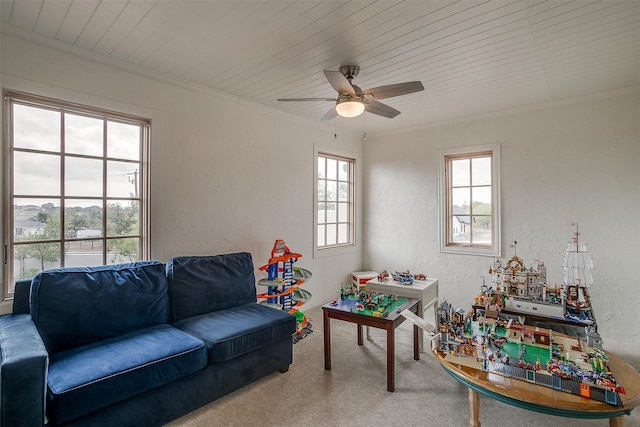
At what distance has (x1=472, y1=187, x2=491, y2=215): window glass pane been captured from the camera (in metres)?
4.15

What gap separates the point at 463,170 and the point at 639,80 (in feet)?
5.99

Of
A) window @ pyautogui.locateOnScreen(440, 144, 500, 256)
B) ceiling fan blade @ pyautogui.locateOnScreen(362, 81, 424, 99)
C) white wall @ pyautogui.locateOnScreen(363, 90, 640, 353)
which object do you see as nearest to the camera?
ceiling fan blade @ pyautogui.locateOnScreen(362, 81, 424, 99)

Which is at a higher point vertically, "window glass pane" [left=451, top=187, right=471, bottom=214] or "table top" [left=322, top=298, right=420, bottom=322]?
"window glass pane" [left=451, top=187, right=471, bottom=214]

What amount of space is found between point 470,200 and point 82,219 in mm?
4259

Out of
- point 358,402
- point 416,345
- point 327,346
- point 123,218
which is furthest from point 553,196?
point 123,218

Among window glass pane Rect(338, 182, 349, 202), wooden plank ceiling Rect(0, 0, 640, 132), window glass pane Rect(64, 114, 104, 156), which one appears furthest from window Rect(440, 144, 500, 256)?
window glass pane Rect(64, 114, 104, 156)

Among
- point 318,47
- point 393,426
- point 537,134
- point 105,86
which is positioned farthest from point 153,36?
point 537,134

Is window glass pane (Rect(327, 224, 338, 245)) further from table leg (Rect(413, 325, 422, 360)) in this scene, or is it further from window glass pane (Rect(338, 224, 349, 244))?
table leg (Rect(413, 325, 422, 360))

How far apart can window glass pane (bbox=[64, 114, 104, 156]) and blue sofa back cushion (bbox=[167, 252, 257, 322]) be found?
110 cm

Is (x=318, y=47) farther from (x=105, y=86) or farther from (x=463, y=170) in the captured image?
(x=463, y=170)

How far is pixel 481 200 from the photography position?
4211 millimetres

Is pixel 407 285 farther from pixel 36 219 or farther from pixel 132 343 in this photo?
pixel 36 219

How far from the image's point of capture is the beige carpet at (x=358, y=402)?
6.72ft

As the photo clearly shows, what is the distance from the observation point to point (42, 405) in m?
1.52
